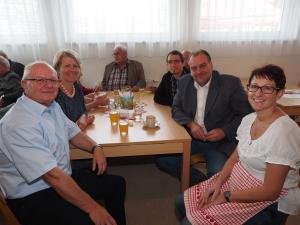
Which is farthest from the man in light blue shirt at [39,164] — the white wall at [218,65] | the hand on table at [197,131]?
the white wall at [218,65]

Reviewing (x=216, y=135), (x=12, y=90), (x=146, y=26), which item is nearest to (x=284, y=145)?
(x=216, y=135)

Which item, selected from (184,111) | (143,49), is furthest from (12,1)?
(184,111)

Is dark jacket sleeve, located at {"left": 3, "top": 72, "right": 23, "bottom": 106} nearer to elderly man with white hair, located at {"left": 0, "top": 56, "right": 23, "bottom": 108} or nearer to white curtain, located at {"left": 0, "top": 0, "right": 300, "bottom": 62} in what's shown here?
elderly man with white hair, located at {"left": 0, "top": 56, "right": 23, "bottom": 108}

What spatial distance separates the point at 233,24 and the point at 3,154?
361 centimetres

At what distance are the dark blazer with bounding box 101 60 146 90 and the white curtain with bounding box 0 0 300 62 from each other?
10.6 inches

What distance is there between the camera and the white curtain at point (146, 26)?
11.6ft

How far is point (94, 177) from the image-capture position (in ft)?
5.04

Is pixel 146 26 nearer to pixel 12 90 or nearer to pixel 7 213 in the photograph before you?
pixel 12 90

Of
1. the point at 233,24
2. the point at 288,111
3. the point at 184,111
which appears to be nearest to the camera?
the point at 184,111

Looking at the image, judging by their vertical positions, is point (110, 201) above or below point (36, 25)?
below

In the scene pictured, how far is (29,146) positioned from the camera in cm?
116

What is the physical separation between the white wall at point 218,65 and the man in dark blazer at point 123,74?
323mm

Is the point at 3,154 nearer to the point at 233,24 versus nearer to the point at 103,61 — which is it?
the point at 103,61

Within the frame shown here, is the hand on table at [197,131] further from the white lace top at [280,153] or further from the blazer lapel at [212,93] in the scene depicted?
the white lace top at [280,153]
